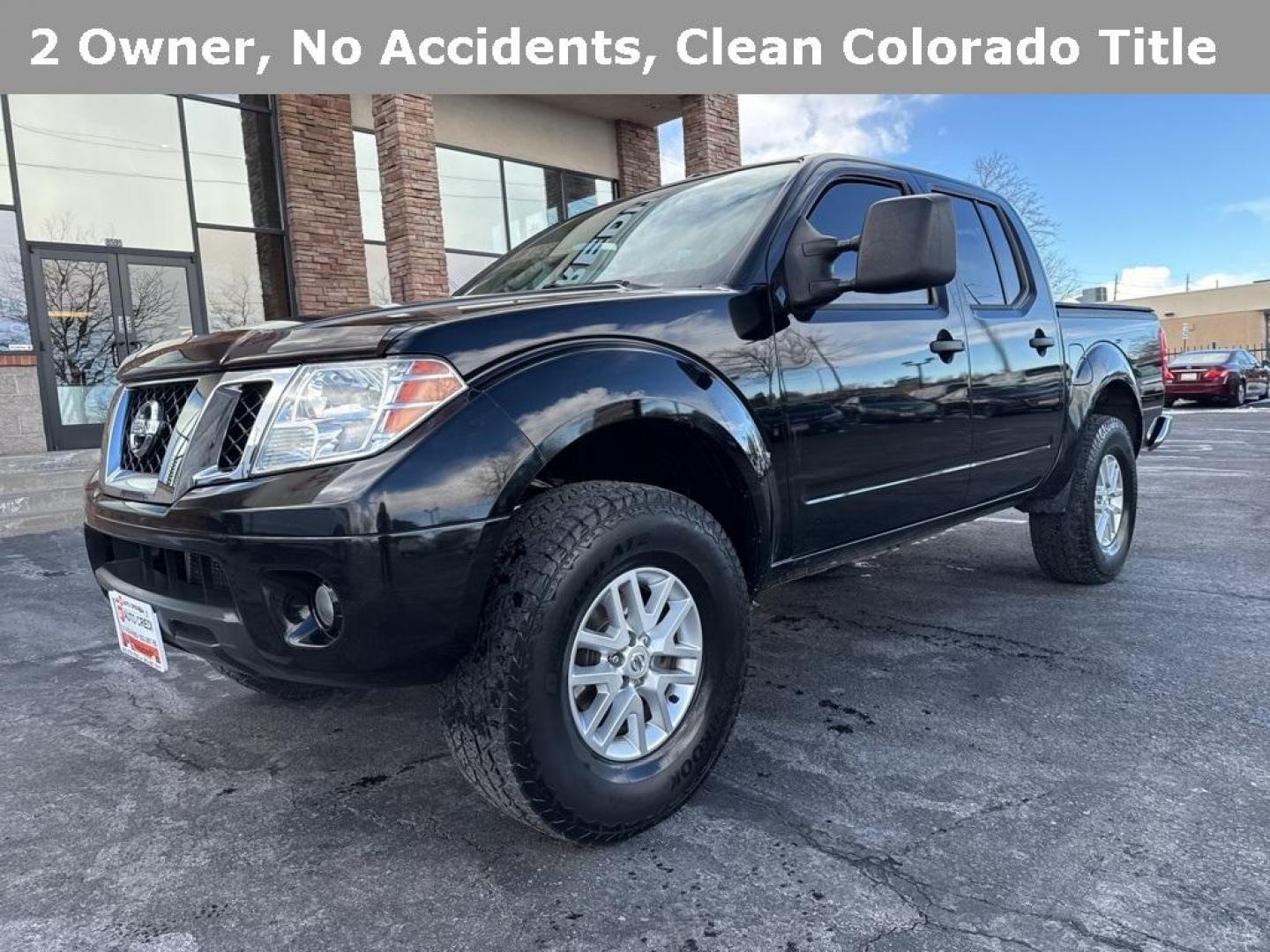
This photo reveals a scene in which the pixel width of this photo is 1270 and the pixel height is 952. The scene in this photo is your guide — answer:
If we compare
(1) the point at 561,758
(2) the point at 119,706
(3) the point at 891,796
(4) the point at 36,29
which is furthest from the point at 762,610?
(4) the point at 36,29

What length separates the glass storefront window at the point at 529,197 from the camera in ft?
45.0

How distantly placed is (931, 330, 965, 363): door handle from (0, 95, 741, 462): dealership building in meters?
7.87

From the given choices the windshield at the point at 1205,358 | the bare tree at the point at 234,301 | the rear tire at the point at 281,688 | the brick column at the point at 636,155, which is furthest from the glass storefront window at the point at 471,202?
the windshield at the point at 1205,358

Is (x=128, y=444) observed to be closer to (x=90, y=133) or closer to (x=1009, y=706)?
(x=1009, y=706)

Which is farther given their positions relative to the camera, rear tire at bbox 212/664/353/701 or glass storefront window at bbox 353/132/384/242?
glass storefront window at bbox 353/132/384/242

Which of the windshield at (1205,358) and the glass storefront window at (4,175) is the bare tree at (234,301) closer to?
the glass storefront window at (4,175)

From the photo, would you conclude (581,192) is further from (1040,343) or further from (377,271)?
(1040,343)

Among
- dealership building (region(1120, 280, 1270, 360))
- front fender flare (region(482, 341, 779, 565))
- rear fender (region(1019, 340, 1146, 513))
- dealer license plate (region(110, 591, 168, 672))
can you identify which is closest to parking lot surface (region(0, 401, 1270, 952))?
dealer license plate (region(110, 591, 168, 672))

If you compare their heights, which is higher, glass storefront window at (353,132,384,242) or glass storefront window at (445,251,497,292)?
glass storefront window at (353,132,384,242)

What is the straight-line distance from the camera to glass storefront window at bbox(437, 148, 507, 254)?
12922mm

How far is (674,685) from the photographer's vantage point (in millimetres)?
2334

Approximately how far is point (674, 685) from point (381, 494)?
956mm

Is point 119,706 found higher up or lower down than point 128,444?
lower down

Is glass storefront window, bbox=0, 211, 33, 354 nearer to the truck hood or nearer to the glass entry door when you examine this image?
the glass entry door
